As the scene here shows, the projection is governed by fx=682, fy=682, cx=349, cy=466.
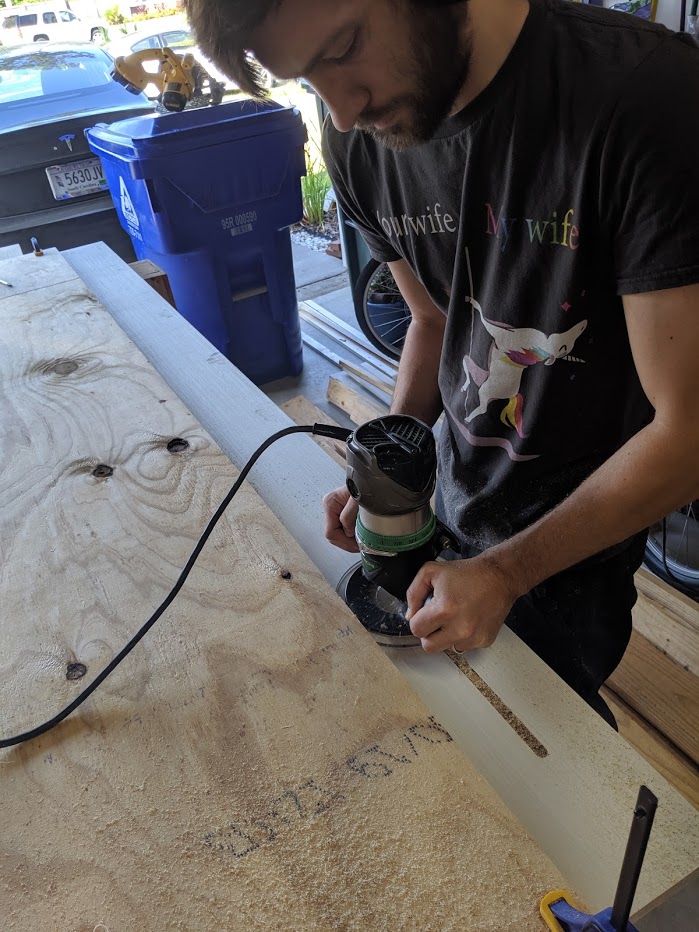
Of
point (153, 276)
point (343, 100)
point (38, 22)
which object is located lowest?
point (153, 276)

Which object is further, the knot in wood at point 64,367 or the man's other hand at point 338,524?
the knot in wood at point 64,367

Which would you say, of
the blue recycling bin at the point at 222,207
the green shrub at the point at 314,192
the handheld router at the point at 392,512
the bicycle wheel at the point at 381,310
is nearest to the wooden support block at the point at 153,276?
the blue recycling bin at the point at 222,207

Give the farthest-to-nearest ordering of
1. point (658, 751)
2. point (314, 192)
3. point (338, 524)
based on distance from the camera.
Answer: point (314, 192) < point (658, 751) < point (338, 524)

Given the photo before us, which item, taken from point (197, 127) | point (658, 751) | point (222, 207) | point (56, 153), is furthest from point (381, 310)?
point (658, 751)

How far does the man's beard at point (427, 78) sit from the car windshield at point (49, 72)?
3130mm

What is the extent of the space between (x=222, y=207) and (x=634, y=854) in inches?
115

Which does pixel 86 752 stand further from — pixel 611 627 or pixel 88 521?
pixel 611 627

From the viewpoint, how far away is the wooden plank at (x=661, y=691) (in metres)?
1.69

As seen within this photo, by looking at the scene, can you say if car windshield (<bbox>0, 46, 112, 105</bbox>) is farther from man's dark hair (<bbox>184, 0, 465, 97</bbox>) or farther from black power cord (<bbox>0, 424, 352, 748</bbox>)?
black power cord (<bbox>0, 424, 352, 748</bbox>)

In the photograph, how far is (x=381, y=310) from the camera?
137 inches

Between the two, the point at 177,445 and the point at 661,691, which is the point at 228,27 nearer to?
the point at 177,445

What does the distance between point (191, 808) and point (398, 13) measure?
838mm

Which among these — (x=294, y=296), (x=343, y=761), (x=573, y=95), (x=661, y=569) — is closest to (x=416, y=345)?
(x=573, y=95)

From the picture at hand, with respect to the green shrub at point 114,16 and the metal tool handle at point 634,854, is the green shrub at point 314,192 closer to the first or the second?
the metal tool handle at point 634,854
